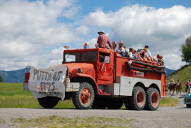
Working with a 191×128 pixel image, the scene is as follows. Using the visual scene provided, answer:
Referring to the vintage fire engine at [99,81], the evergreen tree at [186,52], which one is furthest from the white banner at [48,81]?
the evergreen tree at [186,52]

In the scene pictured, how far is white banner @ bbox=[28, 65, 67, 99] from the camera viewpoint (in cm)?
1472

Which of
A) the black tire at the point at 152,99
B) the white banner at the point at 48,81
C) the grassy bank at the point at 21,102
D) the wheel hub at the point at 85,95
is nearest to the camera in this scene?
the white banner at the point at 48,81

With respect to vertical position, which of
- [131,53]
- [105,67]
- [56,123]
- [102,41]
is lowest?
[56,123]

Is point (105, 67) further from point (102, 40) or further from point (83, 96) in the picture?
point (83, 96)

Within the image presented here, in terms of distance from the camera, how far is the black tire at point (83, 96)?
14820mm

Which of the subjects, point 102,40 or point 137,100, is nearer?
point 102,40

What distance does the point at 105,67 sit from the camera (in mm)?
16688

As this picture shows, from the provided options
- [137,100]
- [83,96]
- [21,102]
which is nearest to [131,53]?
[137,100]

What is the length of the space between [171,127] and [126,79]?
8.34 metres

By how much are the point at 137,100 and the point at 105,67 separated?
8.47 feet

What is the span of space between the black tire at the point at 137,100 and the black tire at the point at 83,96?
2.88m

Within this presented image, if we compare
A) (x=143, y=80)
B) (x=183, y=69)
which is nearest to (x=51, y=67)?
(x=143, y=80)

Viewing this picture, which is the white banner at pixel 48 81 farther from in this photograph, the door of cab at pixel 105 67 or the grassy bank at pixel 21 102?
the grassy bank at pixel 21 102

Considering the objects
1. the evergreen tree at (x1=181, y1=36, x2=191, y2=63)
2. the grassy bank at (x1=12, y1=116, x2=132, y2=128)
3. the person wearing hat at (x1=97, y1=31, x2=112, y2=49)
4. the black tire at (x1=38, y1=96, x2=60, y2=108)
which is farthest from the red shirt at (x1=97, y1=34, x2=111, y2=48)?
the evergreen tree at (x1=181, y1=36, x2=191, y2=63)
